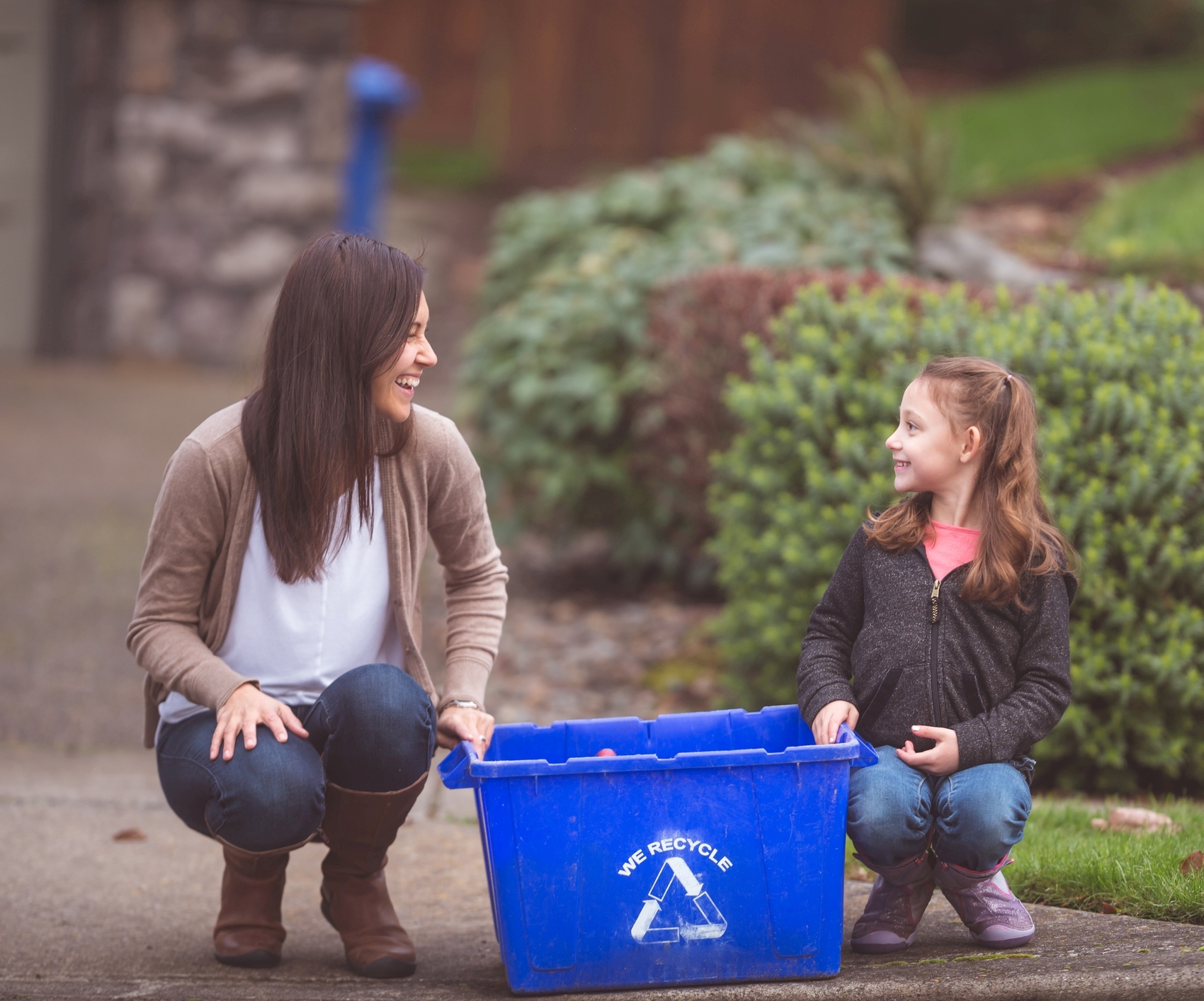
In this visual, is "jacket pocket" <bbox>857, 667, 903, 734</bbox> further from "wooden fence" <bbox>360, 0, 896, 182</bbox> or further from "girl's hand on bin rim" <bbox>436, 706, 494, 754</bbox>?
"wooden fence" <bbox>360, 0, 896, 182</bbox>

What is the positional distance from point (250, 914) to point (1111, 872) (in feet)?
5.38

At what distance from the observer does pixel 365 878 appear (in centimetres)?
267

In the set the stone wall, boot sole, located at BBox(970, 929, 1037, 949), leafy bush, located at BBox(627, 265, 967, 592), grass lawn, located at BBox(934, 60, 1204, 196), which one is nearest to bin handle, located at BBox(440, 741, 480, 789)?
boot sole, located at BBox(970, 929, 1037, 949)

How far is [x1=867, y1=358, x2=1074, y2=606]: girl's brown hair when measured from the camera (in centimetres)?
248

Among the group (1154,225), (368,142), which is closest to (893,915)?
(1154,225)

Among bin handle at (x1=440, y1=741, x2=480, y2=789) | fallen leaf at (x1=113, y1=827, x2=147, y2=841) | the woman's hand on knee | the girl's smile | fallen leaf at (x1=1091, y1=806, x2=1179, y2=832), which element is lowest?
fallen leaf at (x1=113, y1=827, x2=147, y2=841)

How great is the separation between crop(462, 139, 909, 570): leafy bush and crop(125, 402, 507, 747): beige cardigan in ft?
8.32

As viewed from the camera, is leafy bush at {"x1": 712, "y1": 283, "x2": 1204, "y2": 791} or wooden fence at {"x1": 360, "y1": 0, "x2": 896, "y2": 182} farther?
wooden fence at {"x1": 360, "y1": 0, "x2": 896, "y2": 182}

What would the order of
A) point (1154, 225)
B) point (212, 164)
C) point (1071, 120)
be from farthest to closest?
point (1071, 120) < point (212, 164) < point (1154, 225)

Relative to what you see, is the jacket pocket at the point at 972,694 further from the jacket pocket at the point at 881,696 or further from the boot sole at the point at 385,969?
the boot sole at the point at 385,969

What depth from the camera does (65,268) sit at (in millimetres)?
8359

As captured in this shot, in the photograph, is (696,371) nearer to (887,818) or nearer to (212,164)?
(887,818)

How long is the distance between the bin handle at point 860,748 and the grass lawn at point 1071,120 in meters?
7.58

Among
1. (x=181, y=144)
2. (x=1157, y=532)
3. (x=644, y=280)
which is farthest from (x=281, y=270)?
(x=1157, y=532)
